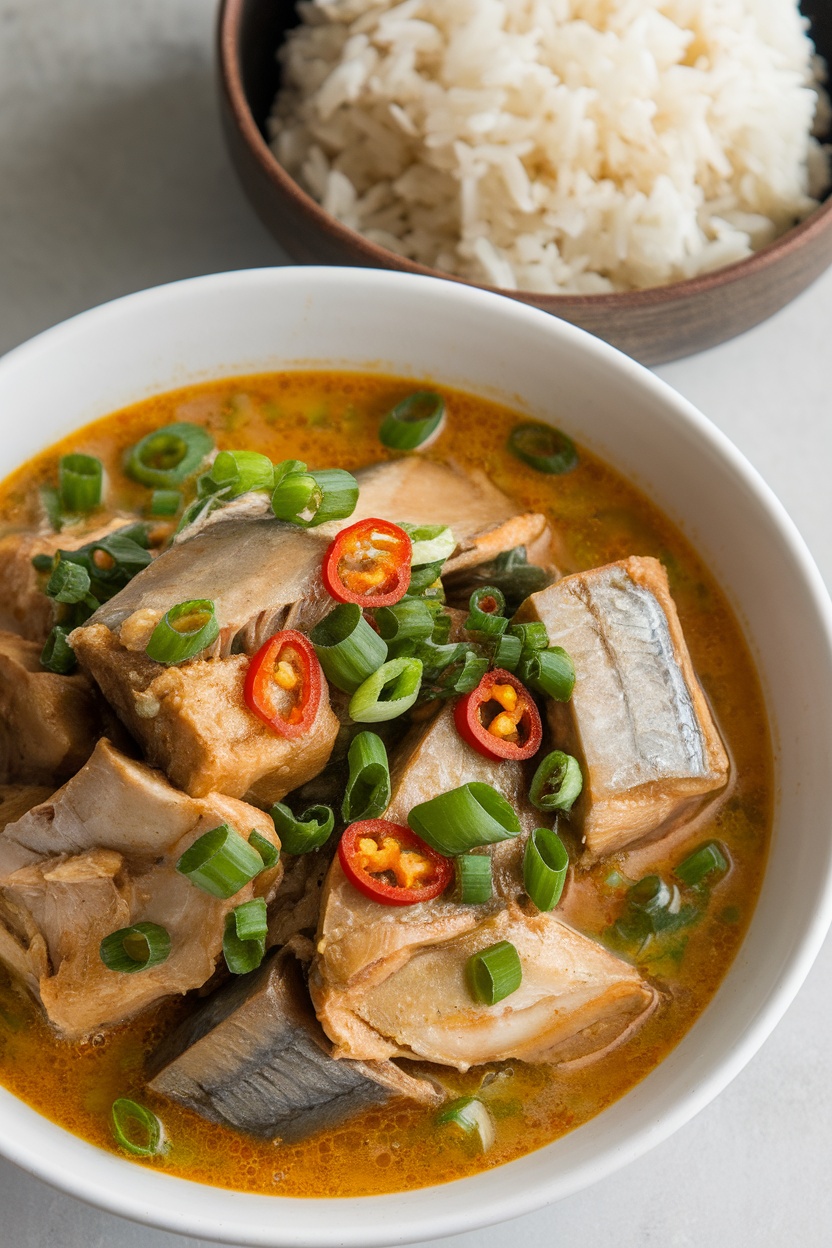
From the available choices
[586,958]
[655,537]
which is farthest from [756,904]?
[655,537]

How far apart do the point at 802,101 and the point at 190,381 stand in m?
2.26

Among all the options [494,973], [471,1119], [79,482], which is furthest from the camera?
[79,482]

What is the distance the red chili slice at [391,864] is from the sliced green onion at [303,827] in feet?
0.31

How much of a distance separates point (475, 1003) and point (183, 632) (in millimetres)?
1028

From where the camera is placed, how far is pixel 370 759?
278 cm

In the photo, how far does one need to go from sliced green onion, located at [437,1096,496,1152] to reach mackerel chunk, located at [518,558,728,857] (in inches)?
25.0

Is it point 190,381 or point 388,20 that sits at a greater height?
point 388,20

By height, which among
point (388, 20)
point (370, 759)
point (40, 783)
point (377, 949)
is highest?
point (388, 20)

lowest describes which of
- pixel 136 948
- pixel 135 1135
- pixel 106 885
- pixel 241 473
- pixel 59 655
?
pixel 135 1135

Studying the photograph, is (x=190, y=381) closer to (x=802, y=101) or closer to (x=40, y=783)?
(x=40, y=783)

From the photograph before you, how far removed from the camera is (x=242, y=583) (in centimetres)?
286

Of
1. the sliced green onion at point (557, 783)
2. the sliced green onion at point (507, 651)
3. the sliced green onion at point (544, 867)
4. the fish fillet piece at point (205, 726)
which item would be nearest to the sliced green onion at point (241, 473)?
the fish fillet piece at point (205, 726)

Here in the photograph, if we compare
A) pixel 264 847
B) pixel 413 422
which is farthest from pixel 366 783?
pixel 413 422

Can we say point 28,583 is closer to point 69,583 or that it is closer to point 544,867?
point 69,583
